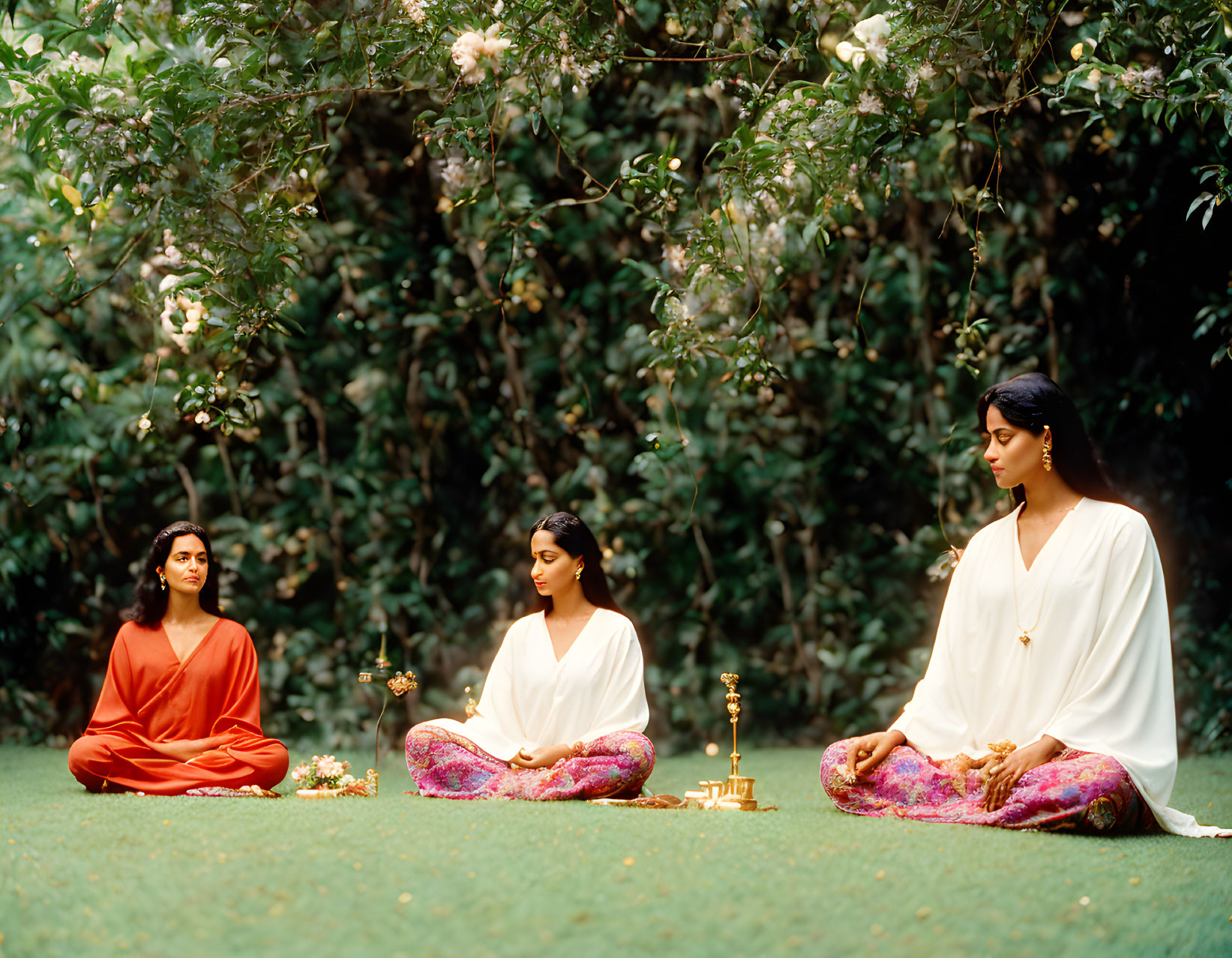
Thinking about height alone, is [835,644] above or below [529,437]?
Answer: below

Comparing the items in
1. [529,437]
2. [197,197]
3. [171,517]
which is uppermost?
[197,197]

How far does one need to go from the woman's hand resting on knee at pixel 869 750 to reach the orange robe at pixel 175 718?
2.20 metres

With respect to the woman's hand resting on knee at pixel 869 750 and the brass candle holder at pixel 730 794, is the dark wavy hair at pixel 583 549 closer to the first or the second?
the brass candle holder at pixel 730 794

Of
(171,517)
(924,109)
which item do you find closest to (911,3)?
(924,109)

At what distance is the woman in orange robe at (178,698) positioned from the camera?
4320 mm

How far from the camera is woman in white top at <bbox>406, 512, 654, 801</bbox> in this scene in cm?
414

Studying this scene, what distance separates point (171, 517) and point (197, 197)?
3.53 metres

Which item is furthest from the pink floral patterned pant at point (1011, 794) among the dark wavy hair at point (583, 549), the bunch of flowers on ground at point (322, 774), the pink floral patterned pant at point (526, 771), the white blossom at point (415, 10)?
the white blossom at point (415, 10)

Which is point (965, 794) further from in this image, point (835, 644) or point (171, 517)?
point (171, 517)

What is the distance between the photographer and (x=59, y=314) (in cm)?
687

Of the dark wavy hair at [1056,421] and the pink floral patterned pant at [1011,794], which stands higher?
the dark wavy hair at [1056,421]

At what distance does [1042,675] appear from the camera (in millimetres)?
3639

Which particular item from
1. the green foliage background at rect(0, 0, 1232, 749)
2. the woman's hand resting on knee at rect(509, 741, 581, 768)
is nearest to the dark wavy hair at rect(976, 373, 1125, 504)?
the woman's hand resting on knee at rect(509, 741, 581, 768)

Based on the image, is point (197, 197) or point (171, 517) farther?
point (171, 517)
